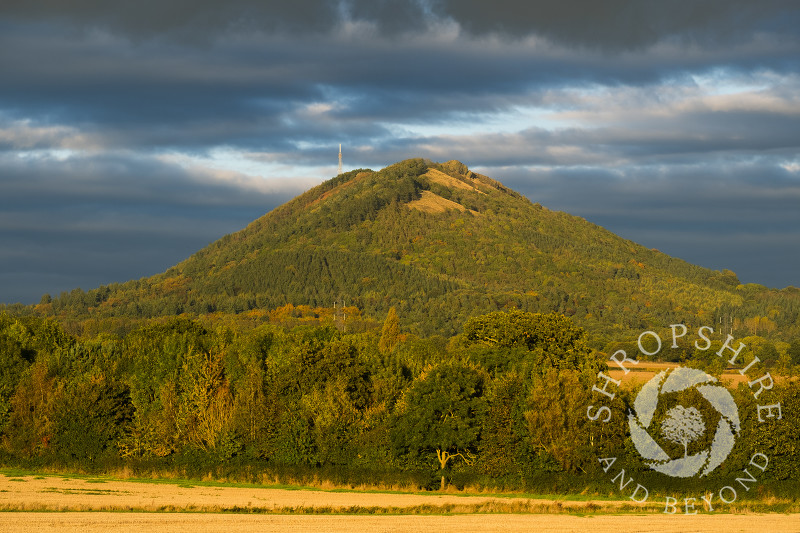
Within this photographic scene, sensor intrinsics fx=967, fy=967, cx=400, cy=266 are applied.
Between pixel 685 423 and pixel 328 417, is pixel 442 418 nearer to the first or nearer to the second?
pixel 328 417

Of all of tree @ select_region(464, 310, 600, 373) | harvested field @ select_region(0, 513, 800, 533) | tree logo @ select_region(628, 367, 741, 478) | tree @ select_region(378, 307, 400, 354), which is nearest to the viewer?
harvested field @ select_region(0, 513, 800, 533)

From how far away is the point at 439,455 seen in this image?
6059 centimetres

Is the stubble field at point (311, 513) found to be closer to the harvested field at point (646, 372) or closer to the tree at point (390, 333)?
the harvested field at point (646, 372)

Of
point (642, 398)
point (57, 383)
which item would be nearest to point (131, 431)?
point (57, 383)

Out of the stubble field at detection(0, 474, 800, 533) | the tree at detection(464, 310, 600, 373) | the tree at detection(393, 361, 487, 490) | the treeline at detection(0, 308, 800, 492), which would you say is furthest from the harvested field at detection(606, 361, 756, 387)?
the stubble field at detection(0, 474, 800, 533)

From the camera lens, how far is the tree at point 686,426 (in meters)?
56.2

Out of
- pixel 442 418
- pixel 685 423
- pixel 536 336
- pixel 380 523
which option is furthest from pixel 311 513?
pixel 536 336

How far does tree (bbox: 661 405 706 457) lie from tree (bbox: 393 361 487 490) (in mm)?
11983

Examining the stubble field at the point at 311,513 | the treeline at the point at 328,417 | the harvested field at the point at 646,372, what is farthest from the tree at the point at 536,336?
the stubble field at the point at 311,513

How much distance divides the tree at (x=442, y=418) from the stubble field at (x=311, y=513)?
5.40 meters

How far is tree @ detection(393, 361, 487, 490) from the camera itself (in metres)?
60.5

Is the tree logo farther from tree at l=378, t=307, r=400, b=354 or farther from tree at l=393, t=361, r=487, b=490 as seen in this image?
tree at l=378, t=307, r=400, b=354

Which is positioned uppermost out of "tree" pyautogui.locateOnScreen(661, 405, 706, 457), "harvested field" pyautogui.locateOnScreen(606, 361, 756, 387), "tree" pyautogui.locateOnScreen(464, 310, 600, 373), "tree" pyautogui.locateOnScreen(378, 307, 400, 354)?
"tree" pyautogui.locateOnScreen(378, 307, 400, 354)

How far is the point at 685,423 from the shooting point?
56.2 metres
